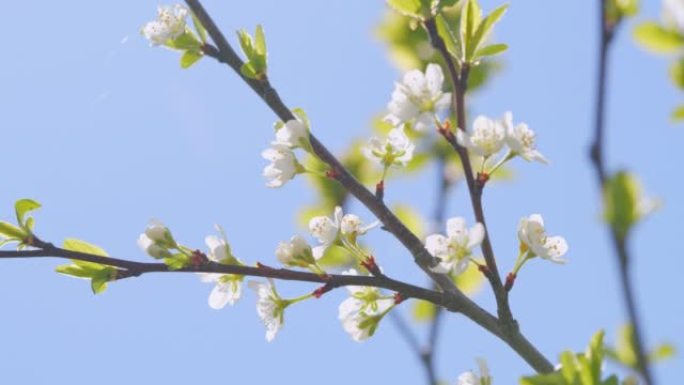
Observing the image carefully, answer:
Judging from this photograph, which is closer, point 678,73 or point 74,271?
point 678,73

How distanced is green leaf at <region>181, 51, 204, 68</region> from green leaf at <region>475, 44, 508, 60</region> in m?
0.52

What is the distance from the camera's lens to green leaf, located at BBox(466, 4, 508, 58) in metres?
1.47

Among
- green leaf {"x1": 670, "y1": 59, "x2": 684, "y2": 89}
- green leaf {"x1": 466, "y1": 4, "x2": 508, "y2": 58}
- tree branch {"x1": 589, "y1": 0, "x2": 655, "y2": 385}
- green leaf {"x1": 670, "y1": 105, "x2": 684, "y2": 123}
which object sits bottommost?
tree branch {"x1": 589, "y1": 0, "x2": 655, "y2": 385}

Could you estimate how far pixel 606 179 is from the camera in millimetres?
796

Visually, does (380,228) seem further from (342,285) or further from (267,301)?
A: (267,301)

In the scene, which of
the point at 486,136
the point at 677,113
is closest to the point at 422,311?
the point at 486,136

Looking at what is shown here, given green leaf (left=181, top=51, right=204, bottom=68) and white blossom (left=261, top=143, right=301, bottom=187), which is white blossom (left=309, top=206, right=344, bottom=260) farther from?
green leaf (left=181, top=51, right=204, bottom=68)

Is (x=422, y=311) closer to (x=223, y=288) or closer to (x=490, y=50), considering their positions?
(x=223, y=288)

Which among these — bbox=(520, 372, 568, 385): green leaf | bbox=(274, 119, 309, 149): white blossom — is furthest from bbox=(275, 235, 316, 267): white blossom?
bbox=(520, 372, 568, 385): green leaf

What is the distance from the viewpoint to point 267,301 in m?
1.65

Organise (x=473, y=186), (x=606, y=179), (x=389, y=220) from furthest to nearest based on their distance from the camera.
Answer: (x=389, y=220) < (x=473, y=186) < (x=606, y=179)

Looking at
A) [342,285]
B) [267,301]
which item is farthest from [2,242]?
[342,285]

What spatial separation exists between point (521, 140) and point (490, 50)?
5.9 inches

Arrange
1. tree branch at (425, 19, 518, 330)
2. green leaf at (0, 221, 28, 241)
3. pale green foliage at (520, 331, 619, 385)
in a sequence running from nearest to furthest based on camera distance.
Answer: pale green foliage at (520, 331, 619, 385) < tree branch at (425, 19, 518, 330) < green leaf at (0, 221, 28, 241)
